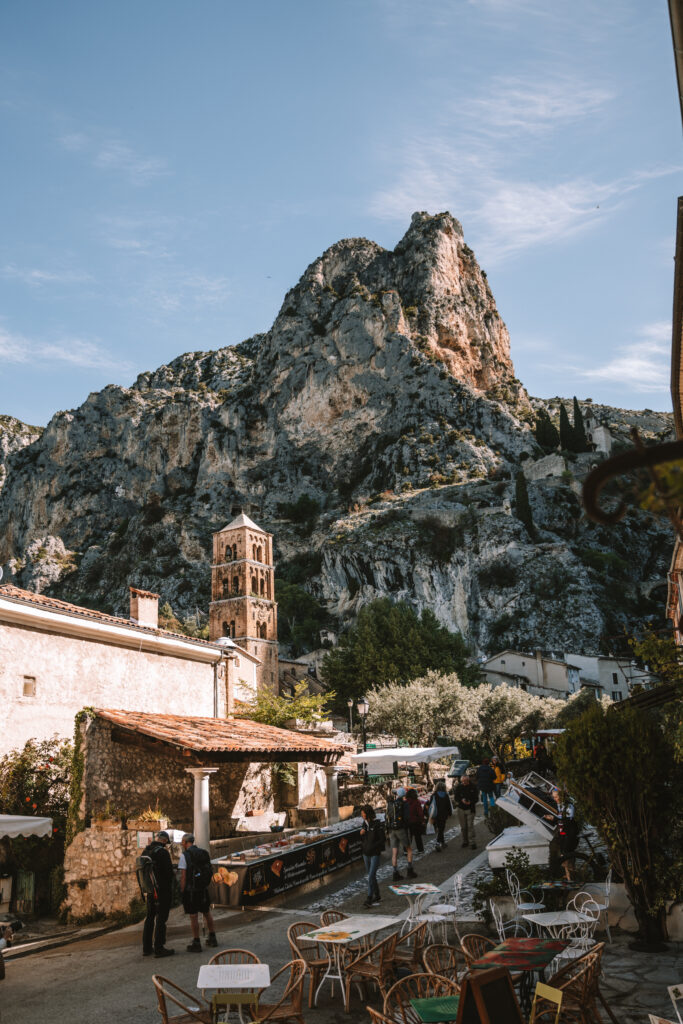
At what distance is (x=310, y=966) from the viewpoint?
668 cm

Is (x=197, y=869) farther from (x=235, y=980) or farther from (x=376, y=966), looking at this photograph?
(x=235, y=980)

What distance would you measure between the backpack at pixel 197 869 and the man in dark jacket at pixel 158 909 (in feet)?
0.85

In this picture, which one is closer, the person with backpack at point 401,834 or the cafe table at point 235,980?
the cafe table at point 235,980

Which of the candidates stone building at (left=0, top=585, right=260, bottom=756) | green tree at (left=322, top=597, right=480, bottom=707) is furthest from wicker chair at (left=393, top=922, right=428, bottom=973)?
green tree at (left=322, top=597, right=480, bottom=707)

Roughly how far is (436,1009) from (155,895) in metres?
5.69

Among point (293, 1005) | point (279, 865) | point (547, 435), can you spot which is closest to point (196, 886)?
point (279, 865)

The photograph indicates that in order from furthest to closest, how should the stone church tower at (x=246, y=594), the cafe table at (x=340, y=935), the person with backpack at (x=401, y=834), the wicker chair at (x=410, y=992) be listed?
the stone church tower at (x=246, y=594), the person with backpack at (x=401, y=834), the cafe table at (x=340, y=935), the wicker chair at (x=410, y=992)

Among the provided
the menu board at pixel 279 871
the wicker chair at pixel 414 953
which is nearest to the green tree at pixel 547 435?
the menu board at pixel 279 871

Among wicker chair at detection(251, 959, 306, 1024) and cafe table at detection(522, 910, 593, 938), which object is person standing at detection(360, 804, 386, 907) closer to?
cafe table at detection(522, 910, 593, 938)

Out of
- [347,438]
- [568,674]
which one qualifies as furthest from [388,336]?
[568,674]

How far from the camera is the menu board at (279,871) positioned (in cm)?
1168

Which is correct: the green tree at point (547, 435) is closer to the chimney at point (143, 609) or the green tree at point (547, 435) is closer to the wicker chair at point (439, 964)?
the chimney at point (143, 609)

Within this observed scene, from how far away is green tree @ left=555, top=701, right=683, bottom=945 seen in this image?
772 centimetres

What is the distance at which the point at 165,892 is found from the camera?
914cm
